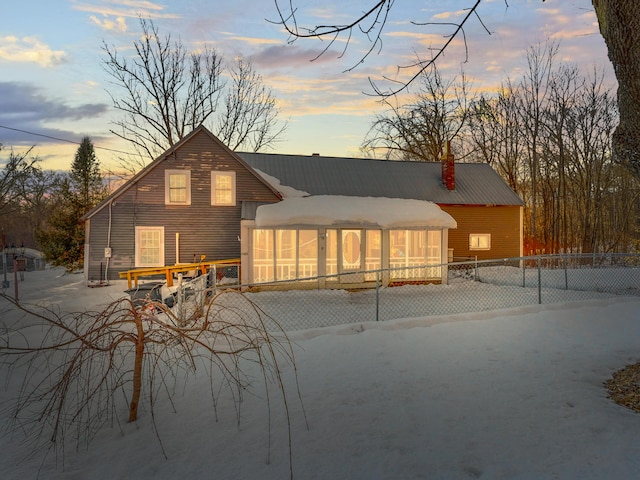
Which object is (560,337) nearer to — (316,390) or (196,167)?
(316,390)

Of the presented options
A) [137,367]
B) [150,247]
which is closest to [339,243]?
[150,247]

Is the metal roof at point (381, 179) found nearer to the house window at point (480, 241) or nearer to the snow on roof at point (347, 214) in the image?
the house window at point (480, 241)

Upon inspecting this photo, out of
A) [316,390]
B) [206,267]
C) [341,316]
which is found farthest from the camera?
[206,267]

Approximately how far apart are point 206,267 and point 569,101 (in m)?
28.2

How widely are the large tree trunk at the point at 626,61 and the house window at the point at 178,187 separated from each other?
55.8 feet

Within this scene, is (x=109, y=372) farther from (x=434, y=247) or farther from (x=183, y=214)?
(x=434, y=247)

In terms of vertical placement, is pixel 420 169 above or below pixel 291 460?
above

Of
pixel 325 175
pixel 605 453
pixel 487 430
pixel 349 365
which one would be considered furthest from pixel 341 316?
pixel 325 175

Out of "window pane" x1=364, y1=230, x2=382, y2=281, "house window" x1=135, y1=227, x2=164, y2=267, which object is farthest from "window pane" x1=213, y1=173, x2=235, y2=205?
"window pane" x1=364, y1=230, x2=382, y2=281

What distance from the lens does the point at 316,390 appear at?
5.67 metres

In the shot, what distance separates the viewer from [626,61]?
16.7ft

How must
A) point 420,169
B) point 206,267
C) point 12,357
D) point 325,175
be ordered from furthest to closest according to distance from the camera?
point 420,169
point 325,175
point 206,267
point 12,357

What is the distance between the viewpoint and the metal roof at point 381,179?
24.6m

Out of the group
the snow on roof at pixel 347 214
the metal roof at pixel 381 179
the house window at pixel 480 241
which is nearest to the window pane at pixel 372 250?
the snow on roof at pixel 347 214
